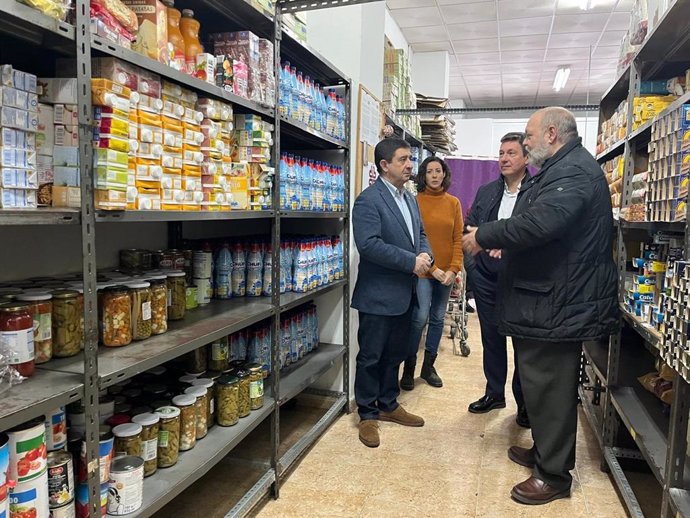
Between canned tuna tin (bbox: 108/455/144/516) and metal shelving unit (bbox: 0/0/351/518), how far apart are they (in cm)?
4

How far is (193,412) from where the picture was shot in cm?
202

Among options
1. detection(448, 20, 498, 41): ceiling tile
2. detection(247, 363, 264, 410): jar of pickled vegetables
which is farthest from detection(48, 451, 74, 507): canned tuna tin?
detection(448, 20, 498, 41): ceiling tile

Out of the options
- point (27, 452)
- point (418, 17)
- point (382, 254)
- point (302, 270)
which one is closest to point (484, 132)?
point (418, 17)

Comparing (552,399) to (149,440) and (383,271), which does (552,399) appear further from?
(149,440)

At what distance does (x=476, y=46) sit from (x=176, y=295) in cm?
646

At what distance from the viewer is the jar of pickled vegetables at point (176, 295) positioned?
2.07m

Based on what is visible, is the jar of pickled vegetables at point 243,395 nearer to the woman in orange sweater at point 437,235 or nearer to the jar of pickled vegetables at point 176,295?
the jar of pickled vegetables at point 176,295

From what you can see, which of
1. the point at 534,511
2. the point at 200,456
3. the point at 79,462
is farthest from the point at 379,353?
the point at 79,462

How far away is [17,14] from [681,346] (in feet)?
6.29

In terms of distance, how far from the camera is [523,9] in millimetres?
5934

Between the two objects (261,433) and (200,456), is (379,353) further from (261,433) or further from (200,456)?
(200,456)

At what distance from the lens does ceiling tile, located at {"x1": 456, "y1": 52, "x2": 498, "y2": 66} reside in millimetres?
7625

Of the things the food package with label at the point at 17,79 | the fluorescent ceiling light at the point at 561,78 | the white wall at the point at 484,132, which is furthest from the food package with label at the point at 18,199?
the white wall at the point at 484,132

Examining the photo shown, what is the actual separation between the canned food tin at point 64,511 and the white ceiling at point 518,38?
576 centimetres
